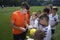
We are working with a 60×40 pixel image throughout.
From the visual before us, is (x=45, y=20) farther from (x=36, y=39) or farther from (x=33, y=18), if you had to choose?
(x=33, y=18)

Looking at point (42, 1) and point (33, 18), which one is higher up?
point (33, 18)

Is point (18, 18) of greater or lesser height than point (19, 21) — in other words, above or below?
above

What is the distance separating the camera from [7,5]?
4769cm

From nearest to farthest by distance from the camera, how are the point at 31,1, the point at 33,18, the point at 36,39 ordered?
the point at 36,39, the point at 33,18, the point at 31,1

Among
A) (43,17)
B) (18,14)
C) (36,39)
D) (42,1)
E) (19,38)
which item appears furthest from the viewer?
(42,1)

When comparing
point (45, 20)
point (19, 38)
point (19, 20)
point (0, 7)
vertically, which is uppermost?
point (45, 20)

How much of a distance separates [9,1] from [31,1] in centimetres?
409

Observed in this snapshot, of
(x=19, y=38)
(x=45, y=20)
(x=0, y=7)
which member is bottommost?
(x=0, y=7)

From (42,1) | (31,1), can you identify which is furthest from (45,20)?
(31,1)

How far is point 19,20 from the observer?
793 centimetres

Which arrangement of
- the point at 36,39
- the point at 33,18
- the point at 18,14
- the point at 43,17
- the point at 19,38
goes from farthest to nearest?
the point at 33,18, the point at 19,38, the point at 18,14, the point at 43,17, the point at 36,39

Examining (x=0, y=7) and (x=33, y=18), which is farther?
(x=0, y=7)

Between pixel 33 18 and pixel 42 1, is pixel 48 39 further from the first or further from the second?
pixel 42 1

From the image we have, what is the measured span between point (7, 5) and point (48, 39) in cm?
4237
